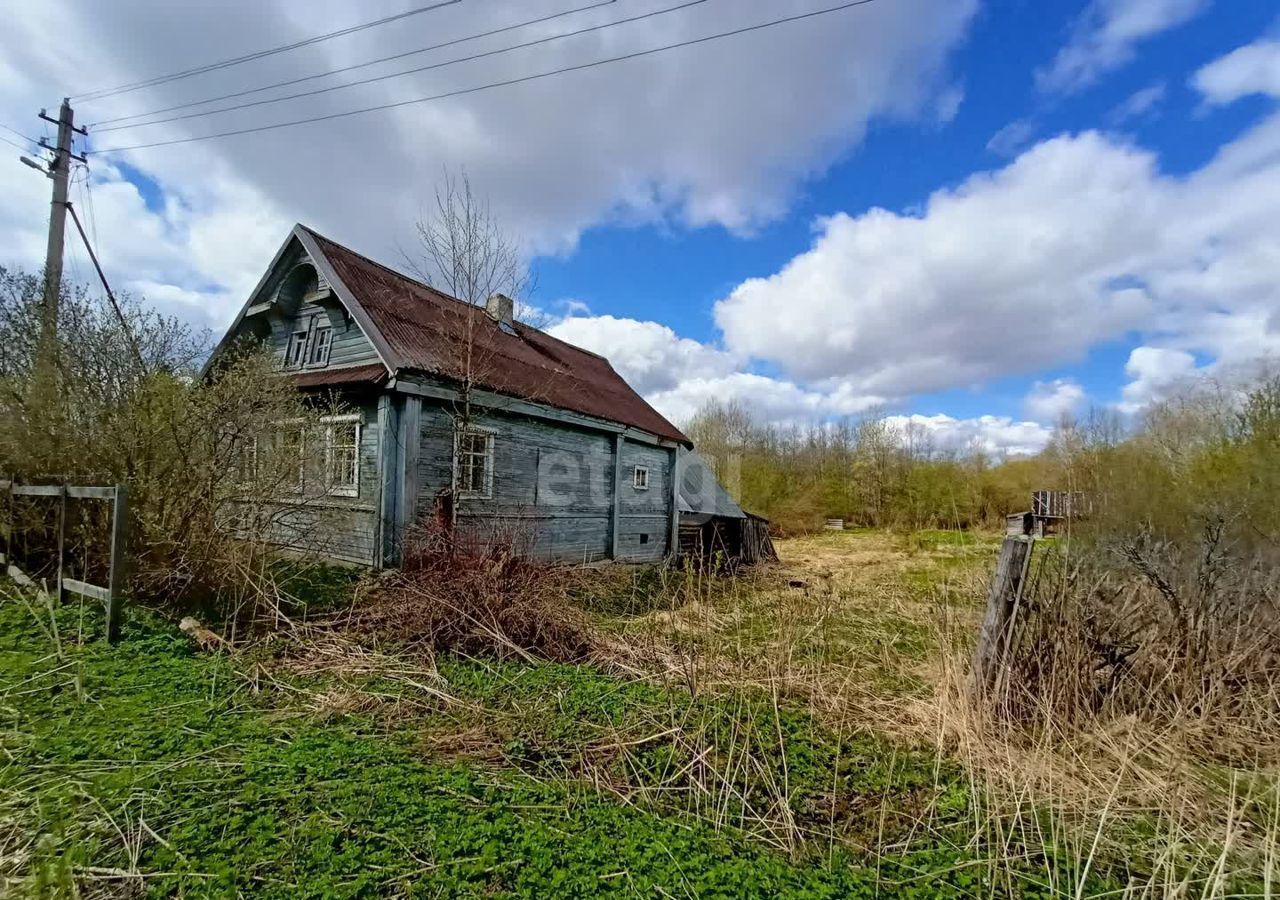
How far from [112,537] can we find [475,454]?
14.9ft

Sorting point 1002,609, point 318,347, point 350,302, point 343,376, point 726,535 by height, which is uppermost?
point 350,302

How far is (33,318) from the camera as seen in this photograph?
5438 millimetres

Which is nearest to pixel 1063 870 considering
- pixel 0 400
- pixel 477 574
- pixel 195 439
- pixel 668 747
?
pixel 668 747

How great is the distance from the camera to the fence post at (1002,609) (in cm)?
357

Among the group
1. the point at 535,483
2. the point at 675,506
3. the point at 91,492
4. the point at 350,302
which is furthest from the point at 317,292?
the point at 675,506

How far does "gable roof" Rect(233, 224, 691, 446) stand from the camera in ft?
27.2

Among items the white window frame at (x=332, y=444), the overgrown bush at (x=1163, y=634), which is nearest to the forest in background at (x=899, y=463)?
the overgrown bush at (x=1163, y=634)

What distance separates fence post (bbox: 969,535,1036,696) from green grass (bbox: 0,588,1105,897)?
75cm

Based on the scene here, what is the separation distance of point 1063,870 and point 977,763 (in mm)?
881

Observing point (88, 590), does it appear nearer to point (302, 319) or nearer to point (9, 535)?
point (9, 535)

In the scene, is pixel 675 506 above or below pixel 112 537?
above

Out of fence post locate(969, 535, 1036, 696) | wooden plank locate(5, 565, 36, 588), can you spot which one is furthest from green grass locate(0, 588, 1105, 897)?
wooden plank locate(5, 565, 36, 588)

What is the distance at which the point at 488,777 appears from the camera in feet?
9.64

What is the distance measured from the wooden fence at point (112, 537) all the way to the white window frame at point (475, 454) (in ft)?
12.5
